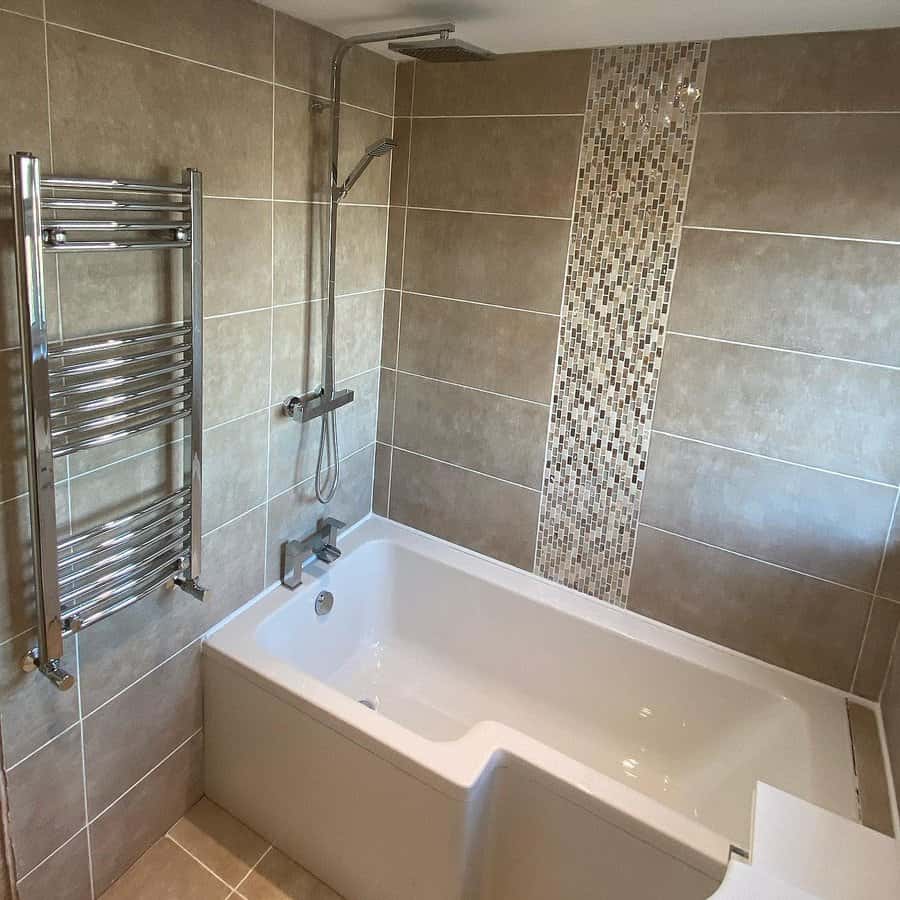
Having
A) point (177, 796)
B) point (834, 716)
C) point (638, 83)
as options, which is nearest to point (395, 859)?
point (177, 796)

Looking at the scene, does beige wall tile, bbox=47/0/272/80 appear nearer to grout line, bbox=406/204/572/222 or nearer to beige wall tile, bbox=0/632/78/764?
grout line, bbox=406/204/572/222

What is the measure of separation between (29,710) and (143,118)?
125 centimetres

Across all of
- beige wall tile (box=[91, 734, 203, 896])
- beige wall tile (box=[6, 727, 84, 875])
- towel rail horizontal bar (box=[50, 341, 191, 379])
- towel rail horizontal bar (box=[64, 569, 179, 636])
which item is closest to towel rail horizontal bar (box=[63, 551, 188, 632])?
towel rail horizontal bar (box=[64, 569, 179, 636])

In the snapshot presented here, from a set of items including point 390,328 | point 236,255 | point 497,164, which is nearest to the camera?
point 236,255

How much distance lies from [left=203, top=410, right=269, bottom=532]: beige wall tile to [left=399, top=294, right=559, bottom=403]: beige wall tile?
24.3 inches

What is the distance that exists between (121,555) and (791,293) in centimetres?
169

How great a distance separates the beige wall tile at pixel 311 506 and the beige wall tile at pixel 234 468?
0.12 meters

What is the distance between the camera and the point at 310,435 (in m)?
2.24

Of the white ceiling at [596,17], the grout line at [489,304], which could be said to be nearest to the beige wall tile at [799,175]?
the white ceiling at [596,17]

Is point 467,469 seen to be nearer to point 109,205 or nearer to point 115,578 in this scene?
point 115,578

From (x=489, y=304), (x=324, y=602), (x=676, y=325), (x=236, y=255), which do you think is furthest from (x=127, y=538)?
(x=676, y=325)

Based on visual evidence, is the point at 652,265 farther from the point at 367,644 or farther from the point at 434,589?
the point at 367,644

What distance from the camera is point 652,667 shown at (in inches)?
84.4

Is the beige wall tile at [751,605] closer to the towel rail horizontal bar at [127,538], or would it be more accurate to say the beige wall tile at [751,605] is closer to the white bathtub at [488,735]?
the white bathtub at [488,735]
